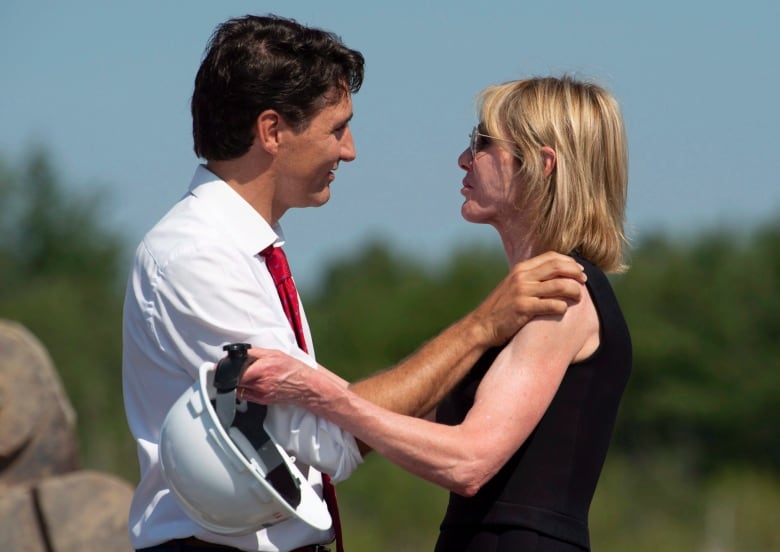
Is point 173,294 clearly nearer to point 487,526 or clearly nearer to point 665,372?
point 487,526

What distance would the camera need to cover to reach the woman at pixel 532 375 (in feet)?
12.7

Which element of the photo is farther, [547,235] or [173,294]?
[547,235]

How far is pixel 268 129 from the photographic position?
13.7 feet

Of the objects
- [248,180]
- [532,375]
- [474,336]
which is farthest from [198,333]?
[532,375]

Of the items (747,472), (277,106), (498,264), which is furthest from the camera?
(498,264)

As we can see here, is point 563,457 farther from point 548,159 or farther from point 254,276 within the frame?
point 254,276

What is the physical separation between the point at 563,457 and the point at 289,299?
0.91 meters

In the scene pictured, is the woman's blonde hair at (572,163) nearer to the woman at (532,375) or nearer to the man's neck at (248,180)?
the woman at (532,375)

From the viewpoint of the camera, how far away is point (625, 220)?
434 cm

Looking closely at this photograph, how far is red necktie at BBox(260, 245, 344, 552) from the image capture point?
407 cm

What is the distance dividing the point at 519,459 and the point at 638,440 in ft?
140

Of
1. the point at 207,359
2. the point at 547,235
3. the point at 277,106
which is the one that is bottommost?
the point at 207,359

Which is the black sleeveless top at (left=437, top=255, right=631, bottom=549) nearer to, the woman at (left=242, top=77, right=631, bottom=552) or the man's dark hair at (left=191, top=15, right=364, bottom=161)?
the woman at (left=242, top=77, right=631, bottom=552)

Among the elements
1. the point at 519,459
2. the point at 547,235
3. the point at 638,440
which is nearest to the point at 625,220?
the point at 547,235
